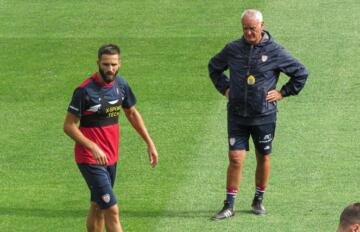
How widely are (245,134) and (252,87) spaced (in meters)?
0.56

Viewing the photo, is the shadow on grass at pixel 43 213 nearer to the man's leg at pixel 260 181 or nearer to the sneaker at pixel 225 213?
the sneaker at pixel 225 213

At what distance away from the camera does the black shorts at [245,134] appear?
40.5ft

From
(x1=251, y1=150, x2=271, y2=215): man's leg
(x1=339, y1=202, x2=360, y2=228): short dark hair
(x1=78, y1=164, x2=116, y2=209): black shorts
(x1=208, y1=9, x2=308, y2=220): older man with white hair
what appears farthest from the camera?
(x1=251, y1=150, x2=271, y2=215): man's leg

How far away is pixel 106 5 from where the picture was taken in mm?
21500

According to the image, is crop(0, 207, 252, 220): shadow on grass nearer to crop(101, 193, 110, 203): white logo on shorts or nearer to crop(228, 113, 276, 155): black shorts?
crop(228, 113, 276, 155): black shorts

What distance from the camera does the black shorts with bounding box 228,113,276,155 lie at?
486 inches

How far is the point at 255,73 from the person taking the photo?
1218 centimetres

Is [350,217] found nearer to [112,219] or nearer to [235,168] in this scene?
[112,219]

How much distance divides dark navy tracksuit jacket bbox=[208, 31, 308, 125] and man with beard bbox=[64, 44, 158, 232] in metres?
1.52

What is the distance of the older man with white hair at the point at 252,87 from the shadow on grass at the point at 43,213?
1.57 meters

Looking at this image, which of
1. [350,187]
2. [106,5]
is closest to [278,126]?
[350,187]

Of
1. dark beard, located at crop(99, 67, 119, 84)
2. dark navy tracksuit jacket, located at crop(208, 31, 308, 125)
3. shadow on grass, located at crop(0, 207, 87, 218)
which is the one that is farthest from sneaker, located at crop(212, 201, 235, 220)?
dark beard, located at crop(99, 67, 119, 84)

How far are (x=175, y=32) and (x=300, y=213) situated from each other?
7812mm

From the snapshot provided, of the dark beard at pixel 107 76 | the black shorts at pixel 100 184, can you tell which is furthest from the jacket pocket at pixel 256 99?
the black shorts at pixel 100 184
